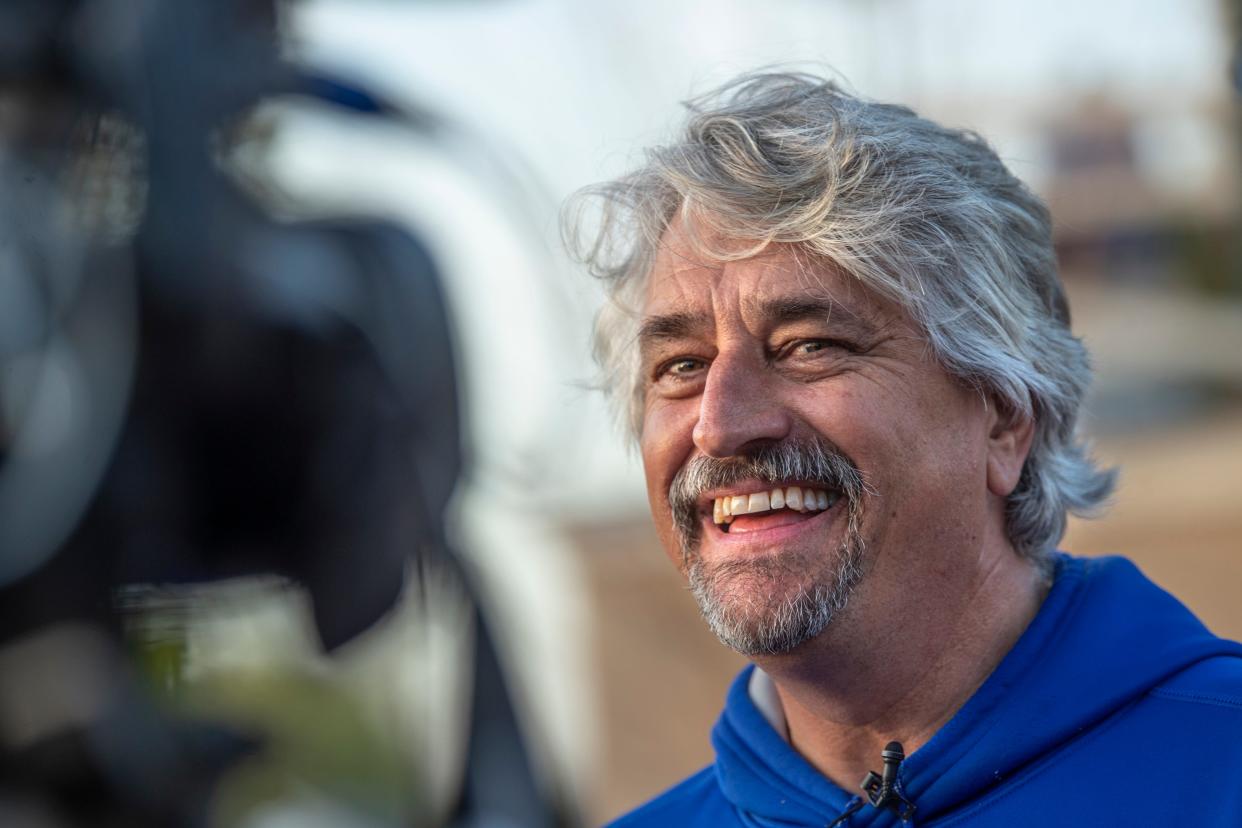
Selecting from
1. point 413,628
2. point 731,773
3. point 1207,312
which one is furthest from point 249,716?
point 1207,312

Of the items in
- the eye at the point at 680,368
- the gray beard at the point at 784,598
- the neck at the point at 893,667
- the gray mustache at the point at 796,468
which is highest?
the eye at the point at 680,368

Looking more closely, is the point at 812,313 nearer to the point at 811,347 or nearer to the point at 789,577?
the point at 811,347

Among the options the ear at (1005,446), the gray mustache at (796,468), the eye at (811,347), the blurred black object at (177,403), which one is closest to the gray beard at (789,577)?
the gray mustache at (796,468)

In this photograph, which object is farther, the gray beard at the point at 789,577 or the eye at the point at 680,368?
the eye at the point at 680,368

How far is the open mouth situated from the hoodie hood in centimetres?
25

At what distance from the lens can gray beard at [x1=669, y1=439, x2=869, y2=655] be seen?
1.58m

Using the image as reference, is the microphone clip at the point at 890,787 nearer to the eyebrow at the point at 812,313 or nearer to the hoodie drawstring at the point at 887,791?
the hoodie drawstring at the point at 887,791

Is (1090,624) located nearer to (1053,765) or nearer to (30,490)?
(1053,765)

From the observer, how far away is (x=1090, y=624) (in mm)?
1605

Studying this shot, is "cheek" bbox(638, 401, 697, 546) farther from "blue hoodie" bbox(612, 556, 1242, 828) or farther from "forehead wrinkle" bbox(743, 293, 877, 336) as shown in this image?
"blue hoodie" bbox(612, 556, 1242, 828)

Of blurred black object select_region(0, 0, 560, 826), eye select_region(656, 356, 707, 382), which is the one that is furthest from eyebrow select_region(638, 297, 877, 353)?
blurred black object select_region(0, 0, 560, 826)

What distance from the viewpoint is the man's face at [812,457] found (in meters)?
1.60

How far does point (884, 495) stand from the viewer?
1607 millimetres

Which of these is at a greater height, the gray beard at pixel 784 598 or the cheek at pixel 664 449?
the cheek at pixel 664 449
